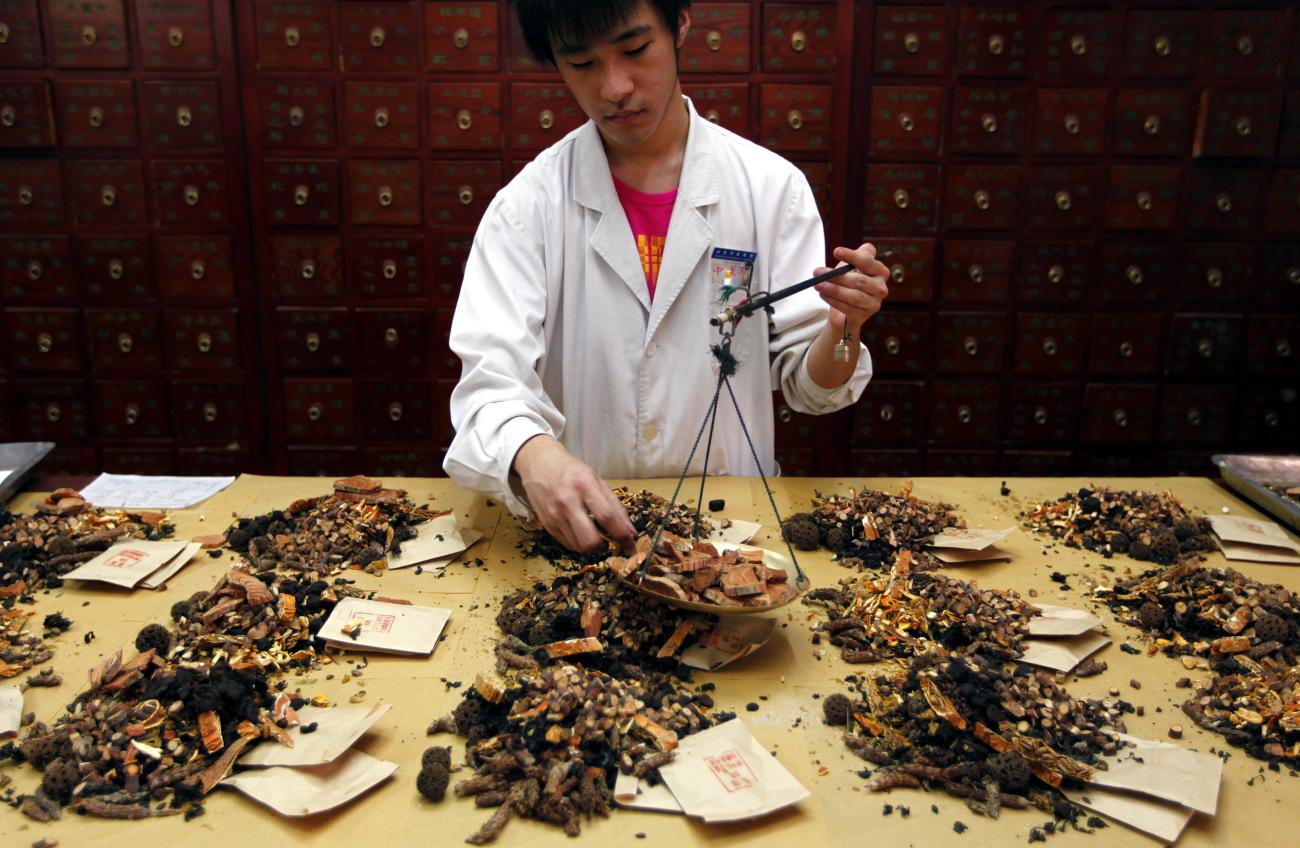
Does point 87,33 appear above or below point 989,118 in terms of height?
above

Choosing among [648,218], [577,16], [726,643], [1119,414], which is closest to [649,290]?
[648,218]

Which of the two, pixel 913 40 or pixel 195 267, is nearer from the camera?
pixel 913 40

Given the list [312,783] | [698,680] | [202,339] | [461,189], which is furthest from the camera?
[202,339]

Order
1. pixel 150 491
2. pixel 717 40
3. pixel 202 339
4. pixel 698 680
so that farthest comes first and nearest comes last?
pixel 202 339 → pixel 717 40 → pixel 150 491 → pixel 698 680

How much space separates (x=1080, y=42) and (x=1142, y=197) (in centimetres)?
51

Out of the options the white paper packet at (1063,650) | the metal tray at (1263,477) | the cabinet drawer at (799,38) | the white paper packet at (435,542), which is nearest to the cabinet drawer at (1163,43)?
the cabinet drawer at (799,38)

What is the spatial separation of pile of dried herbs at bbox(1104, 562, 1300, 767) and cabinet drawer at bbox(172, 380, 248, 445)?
2624 mm

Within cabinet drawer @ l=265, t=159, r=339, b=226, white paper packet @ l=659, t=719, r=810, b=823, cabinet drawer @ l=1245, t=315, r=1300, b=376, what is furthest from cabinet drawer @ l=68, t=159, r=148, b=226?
cabinet drawer @ l=1245, t=315, r=1300, b=376

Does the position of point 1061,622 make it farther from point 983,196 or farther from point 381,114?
point 381,114

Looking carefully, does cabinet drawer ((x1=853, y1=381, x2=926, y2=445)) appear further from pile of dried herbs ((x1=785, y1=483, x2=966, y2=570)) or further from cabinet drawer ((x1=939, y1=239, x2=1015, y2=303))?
pile of dried herbs ((x1=785, y1=483, x2=966, y2=570))

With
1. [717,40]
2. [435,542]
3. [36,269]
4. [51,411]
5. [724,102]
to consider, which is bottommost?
[51,411]

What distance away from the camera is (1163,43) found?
279 centimetres

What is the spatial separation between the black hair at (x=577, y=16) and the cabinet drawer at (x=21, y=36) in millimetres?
2101

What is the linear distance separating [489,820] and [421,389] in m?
2.24
